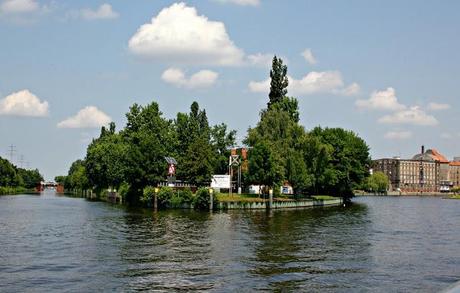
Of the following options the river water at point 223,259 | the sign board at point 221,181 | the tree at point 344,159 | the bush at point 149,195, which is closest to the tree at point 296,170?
the sign board at point 221,181

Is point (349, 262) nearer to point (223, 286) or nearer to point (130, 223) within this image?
point (223, 286)

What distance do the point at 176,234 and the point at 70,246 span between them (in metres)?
10.5

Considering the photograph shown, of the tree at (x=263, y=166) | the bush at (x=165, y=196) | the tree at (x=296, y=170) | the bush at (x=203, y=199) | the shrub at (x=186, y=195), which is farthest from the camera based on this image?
the tree at (x=296, y=170)

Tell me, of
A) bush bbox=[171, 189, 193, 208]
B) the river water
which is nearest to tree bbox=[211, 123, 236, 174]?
bush bbox=[171, 189, 193, 208]

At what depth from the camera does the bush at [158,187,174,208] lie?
91.7 m

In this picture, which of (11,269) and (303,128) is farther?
(303,128)

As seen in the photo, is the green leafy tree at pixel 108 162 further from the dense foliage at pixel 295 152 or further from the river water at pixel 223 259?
the river water at pixel 223 259

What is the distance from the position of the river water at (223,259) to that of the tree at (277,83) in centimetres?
6450

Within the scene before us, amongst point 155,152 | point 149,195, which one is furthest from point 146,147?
point 149,195

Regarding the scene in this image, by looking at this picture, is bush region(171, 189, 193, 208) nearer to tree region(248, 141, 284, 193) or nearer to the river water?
Answer: tree region(248, 141, 284, 193)

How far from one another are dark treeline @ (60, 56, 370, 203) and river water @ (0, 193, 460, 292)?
150 feet

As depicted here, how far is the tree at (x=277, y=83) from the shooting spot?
116m

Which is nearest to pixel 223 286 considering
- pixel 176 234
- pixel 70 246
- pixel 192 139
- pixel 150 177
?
pixel 70 246

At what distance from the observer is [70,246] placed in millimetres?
38719
